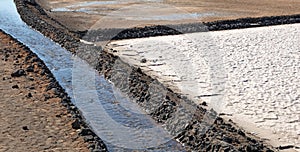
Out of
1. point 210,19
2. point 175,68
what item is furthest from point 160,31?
point 175,68

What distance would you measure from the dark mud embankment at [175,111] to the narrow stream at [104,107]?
210 millimetres

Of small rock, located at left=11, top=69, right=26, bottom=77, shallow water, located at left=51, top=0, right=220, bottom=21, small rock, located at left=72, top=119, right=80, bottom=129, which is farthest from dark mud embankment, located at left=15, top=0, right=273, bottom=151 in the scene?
→ shallow water, located at left=51, top=0, right=220, bottom=21

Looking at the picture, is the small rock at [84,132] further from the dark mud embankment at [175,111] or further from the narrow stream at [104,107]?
the dark mud embankment at [175,111]

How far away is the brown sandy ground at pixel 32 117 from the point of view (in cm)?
760

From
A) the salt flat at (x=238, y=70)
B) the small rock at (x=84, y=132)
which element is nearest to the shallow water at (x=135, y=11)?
the salt flat at (x=238, y=70)

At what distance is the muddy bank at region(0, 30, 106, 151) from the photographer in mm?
7781

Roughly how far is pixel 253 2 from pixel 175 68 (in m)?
16.4

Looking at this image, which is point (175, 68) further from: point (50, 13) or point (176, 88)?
point (50, 13)

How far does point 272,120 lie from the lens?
9000 millimetres

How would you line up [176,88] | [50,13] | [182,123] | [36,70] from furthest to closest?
1. [50,13]
2. [36,70]
3. [176,88]
4. [182,123]

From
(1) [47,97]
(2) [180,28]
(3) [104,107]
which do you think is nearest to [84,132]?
(3) [104,107]

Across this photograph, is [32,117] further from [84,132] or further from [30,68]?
[30,68]

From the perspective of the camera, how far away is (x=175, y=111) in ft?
30.0

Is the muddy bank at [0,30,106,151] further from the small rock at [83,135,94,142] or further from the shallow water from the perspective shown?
the shallow water
